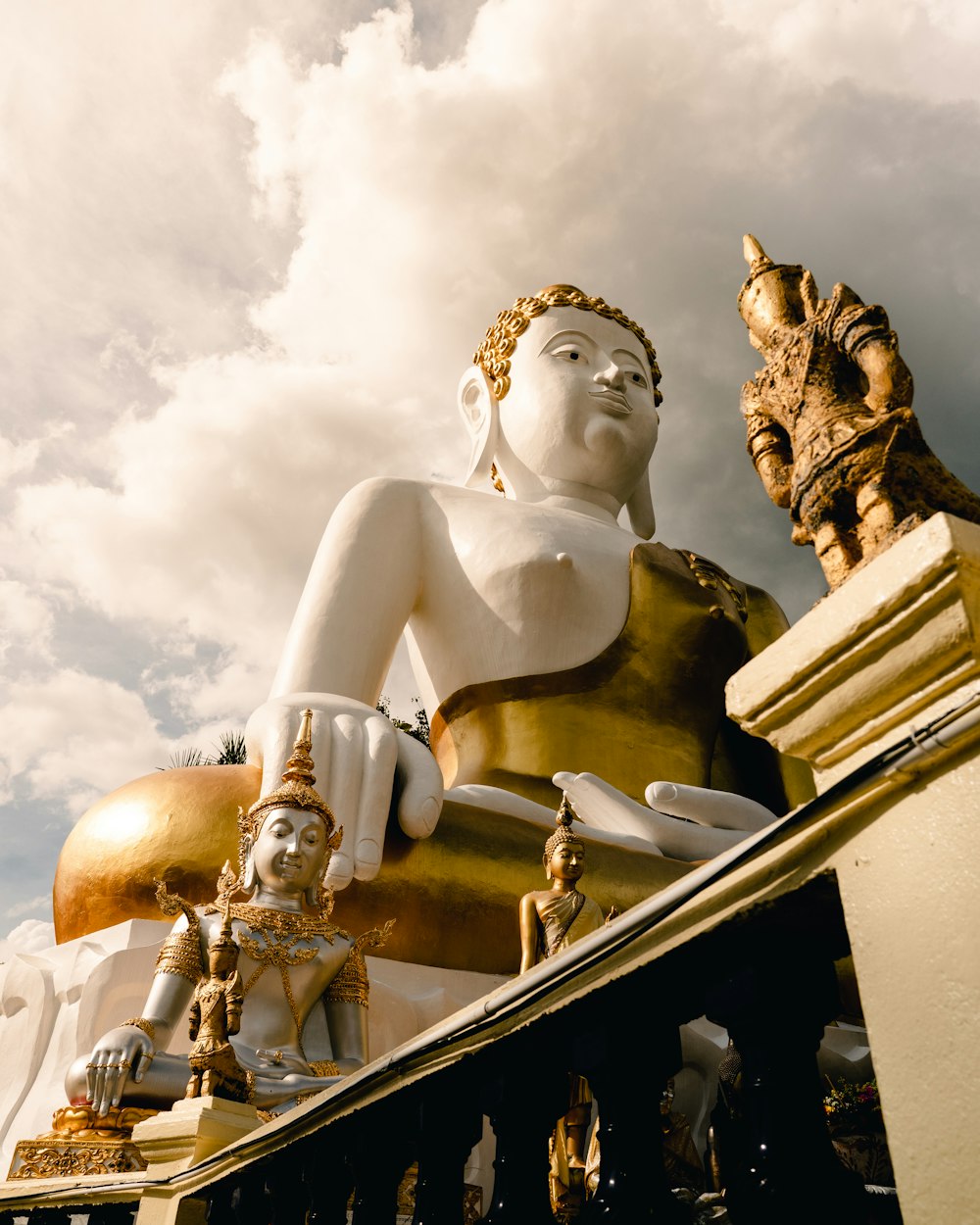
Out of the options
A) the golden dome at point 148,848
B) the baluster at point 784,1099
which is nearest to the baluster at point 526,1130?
the baluster at point 784,1099

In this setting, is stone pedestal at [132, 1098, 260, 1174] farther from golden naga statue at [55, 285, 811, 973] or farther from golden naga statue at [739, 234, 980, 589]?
golden naga statue at [739, 234, 980, 589]

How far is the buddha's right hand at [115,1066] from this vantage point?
299cm

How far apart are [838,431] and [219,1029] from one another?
7532mm

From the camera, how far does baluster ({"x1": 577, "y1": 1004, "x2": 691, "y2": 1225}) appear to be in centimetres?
105

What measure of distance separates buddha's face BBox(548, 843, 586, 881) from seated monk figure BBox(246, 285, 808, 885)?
4.88 ft

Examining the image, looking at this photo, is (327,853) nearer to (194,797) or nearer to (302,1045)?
(302,1045)

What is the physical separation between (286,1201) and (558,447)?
5.65 m

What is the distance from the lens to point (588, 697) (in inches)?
238

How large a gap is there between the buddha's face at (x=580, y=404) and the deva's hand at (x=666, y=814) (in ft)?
7.97

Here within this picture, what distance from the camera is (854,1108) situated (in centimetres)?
335

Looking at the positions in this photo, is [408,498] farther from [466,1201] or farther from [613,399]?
[466,1201]

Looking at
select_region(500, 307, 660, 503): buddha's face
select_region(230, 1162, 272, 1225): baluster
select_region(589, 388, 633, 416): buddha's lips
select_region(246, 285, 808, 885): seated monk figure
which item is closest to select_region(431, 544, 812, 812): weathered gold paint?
select_region(246, 285, 808, 885): seated monk figure

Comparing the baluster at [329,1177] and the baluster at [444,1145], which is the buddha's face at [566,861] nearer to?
the baluster at [329,1177]

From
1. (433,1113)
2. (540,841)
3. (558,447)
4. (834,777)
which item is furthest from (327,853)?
(558,447)
